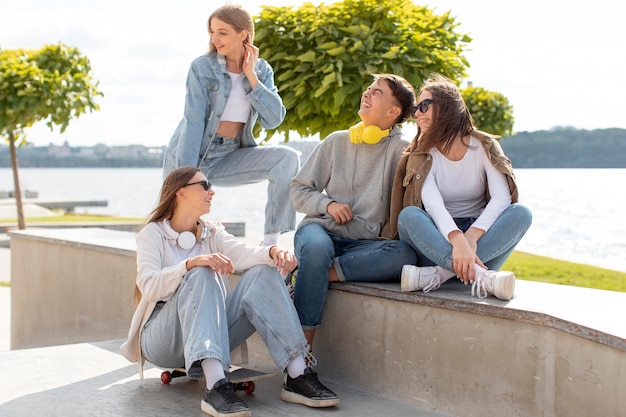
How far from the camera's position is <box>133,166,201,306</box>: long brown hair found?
11.7 ft

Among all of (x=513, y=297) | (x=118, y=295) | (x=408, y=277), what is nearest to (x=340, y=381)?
(x=408, y=277)

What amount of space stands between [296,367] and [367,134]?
50.1 inches

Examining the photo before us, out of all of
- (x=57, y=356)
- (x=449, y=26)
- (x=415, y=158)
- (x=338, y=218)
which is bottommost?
(x=57, y=356)

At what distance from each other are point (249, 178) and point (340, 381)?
1356mm

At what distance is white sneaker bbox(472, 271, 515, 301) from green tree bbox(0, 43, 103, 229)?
11.1 m

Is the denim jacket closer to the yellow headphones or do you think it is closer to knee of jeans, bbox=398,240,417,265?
the yellow headphones

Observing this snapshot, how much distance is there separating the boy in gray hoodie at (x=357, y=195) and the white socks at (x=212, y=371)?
0.67m

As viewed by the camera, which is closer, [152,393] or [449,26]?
[152,393]

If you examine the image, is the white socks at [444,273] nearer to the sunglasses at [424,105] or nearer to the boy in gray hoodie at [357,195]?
the boy in gray hoodie at [357,195]

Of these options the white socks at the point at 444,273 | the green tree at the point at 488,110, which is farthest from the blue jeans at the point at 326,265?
the green tree at the point at 488,110

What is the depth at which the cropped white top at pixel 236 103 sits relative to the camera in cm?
437

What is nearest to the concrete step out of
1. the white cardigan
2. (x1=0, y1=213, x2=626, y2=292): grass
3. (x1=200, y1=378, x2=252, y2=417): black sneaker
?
(x1=200, y1=378, x2=252, y2=417): black sneaker

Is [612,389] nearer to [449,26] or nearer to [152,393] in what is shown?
[152,393]

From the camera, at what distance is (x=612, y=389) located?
107 inches
